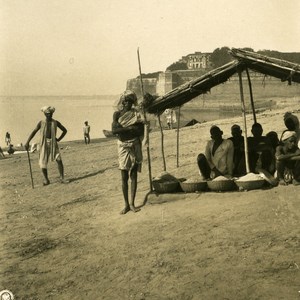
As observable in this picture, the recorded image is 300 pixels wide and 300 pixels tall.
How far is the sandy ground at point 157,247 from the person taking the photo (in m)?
4.49

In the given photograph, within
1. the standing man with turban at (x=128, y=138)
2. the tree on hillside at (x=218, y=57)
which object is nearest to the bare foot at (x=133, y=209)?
the standing man with turban at (x=128, y=138)

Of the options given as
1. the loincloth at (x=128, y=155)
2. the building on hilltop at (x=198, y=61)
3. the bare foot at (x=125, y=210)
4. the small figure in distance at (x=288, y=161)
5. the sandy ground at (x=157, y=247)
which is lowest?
the sandy ground at (x=157, y=247)

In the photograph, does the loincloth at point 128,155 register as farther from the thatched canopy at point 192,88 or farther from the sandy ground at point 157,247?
the thatched canopy at point 192,88

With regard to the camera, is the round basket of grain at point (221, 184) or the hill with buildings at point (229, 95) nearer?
the round basket of grain at point (221, 184)

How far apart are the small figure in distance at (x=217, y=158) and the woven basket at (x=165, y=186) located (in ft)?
2.08

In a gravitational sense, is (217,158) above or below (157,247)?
above

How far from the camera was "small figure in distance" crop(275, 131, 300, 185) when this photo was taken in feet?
23.0

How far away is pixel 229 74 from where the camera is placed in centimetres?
803

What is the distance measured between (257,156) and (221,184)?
1141 mm

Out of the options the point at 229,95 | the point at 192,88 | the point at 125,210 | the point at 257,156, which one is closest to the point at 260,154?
the point at 257,156

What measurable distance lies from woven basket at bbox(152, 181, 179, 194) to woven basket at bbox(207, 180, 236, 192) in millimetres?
610

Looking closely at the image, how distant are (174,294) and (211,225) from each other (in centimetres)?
159

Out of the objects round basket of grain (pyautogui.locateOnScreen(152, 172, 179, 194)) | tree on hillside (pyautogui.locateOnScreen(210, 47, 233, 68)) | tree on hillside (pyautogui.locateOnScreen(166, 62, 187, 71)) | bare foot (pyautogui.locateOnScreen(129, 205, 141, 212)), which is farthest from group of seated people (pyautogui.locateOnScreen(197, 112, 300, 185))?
tree on hillside (pyautogui.locateOnScreen(166, 62, 187, 71))

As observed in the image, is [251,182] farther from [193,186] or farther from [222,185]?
[193,186]
